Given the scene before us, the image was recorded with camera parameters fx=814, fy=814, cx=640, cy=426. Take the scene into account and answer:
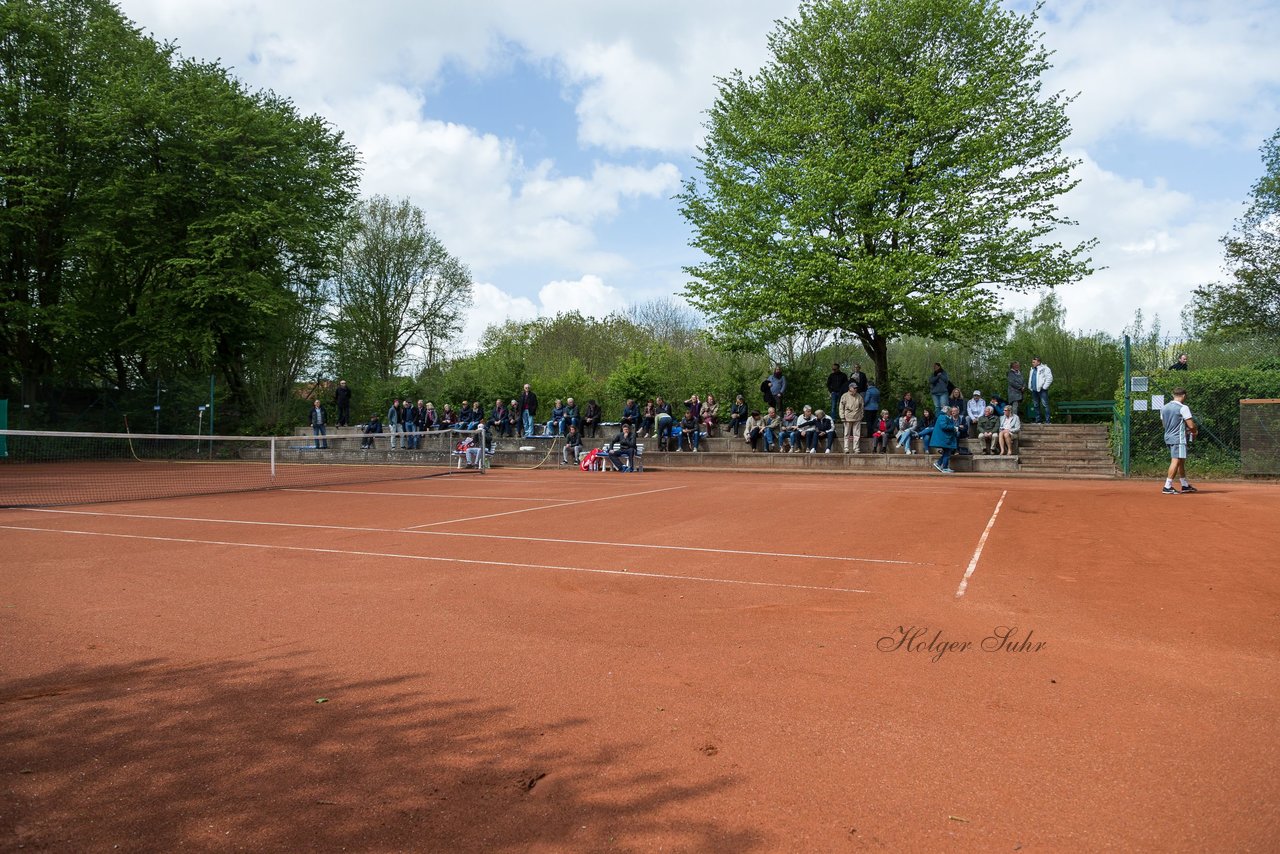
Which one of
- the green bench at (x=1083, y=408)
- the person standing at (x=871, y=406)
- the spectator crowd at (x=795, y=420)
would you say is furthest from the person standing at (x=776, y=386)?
the green bench at (x=1083, y=408)

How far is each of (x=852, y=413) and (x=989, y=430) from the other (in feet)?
12.1

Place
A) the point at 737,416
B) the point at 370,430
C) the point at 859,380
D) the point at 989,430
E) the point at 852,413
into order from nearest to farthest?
1. the point at 989,430
2. the point at 852,413
3. the point at 859,380
4. the point at 737,416
5. the point at 370,430

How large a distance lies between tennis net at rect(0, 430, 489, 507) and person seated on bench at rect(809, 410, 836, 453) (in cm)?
973

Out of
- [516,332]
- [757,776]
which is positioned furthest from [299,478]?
[516,332]

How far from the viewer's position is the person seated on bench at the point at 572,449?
1035 inches

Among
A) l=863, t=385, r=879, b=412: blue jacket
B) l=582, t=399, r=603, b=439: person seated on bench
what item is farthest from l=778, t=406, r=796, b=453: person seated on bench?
l=582, t=399, r=603, b=439: person seated on bench

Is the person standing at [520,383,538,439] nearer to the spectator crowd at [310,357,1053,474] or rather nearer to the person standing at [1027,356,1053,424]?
the spectator crowd at [310,357,1053,474]

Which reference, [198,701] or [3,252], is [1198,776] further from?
[3,252]

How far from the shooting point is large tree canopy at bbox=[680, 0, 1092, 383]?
81.4 ft

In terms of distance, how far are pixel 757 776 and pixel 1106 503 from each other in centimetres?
1266

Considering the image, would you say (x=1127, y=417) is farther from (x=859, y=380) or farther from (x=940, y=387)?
(x=859, y=380)

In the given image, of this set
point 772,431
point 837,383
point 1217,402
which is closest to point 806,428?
point 772,431

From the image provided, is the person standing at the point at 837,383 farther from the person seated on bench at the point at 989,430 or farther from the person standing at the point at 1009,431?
the person standing at the point at 1009,431

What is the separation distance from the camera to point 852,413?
2309 cm
